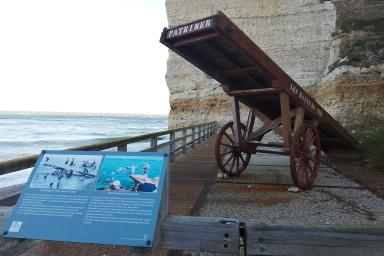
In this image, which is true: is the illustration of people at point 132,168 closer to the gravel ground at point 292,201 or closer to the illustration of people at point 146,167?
the illustration of people at point 146,167

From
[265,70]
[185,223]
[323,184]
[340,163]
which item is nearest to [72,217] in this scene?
[185,223]

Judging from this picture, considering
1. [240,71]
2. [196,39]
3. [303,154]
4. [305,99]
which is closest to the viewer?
[196,39]

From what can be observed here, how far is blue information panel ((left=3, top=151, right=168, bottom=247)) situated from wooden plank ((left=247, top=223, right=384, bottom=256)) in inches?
31.7

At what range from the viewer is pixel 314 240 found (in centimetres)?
259

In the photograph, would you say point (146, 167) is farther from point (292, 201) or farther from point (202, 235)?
point (292, 201)

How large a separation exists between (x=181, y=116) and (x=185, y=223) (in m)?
34.7

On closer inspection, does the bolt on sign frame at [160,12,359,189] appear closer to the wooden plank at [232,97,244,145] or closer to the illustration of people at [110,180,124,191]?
the wooden plank at [232,97,244,145]

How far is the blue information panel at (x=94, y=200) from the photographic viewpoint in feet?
7.99

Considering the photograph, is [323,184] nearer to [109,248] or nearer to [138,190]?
[109,248]

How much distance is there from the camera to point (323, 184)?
7.36m

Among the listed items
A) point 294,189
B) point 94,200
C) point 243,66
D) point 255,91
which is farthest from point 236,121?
point 94,200

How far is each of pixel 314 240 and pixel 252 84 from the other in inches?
198

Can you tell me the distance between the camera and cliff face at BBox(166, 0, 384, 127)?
25.8m

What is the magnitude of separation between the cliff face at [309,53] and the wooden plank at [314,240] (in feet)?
80.2
